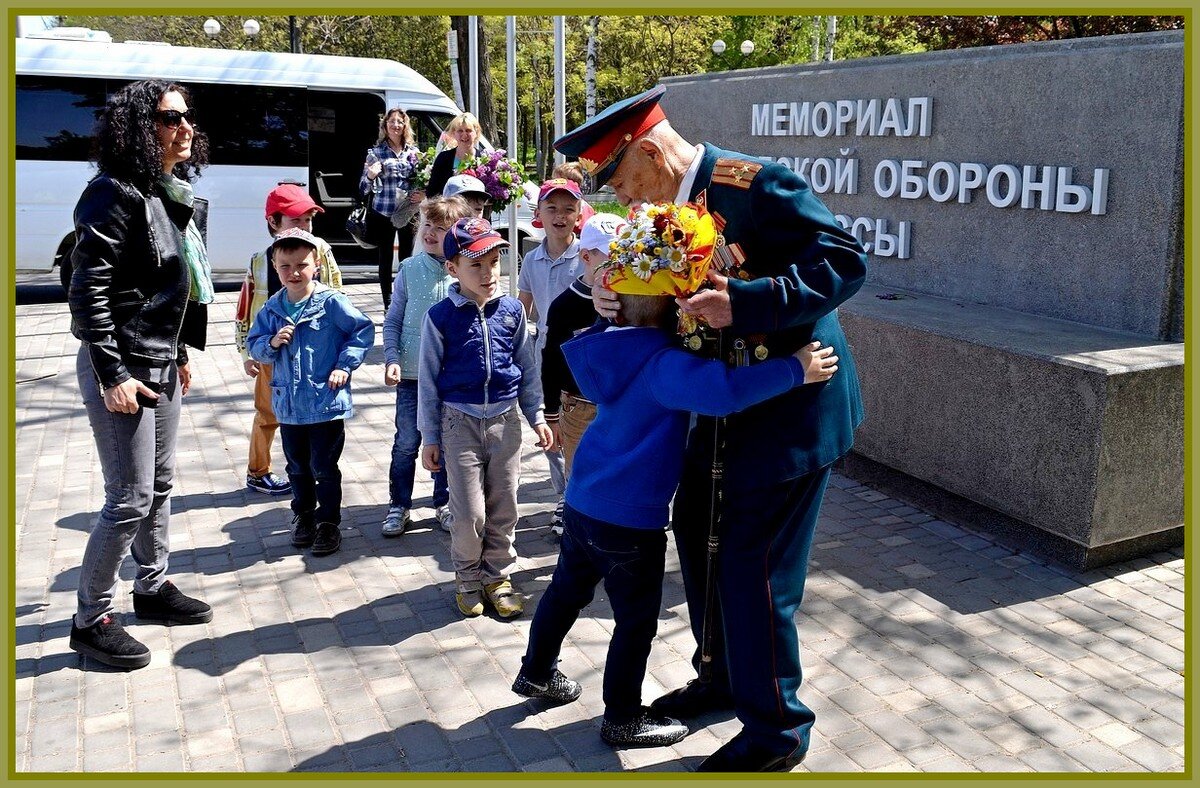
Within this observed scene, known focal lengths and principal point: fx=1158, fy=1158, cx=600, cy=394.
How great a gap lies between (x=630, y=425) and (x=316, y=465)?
8.33 feet

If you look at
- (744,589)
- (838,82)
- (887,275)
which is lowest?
(744,589)

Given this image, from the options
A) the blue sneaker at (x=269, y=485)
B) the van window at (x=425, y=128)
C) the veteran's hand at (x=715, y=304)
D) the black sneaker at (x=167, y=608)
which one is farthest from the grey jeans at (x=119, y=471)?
the van window at (x=425, y=128)

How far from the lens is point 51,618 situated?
4855 millimetres

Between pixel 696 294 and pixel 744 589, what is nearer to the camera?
pixel 696 294

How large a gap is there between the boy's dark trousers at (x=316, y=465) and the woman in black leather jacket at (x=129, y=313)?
1.01 m

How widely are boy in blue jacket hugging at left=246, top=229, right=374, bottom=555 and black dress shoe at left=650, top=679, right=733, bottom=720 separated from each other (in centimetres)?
225

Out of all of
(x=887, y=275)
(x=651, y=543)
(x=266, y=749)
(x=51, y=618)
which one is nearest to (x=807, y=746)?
(x=651, y=543)

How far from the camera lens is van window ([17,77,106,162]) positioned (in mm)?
14195

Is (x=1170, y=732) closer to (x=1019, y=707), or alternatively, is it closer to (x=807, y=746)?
(x=1019, y=707)

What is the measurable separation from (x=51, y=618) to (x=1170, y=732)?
14.2 ft

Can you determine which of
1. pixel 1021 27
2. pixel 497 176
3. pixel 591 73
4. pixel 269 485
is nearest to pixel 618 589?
pixel 269 485

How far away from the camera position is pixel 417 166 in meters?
10.1

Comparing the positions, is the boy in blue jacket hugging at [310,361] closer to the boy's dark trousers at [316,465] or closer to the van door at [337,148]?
the boy's dark trousers at [316,465]

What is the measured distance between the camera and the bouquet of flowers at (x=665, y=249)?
316 cm
